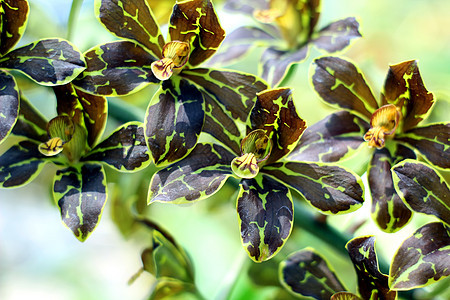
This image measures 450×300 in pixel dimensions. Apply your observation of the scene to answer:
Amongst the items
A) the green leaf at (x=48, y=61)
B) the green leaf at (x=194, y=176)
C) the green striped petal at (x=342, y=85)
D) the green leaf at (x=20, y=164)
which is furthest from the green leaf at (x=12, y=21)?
the green striped petal at (x=342, y=85)

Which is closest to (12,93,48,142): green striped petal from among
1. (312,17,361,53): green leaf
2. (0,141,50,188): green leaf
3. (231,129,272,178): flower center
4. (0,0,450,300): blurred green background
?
(0,141,50,188): green leaf

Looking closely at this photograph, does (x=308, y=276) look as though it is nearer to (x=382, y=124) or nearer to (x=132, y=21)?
(x=382, y=124)

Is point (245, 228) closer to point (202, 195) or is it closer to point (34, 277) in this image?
point (202, 195)

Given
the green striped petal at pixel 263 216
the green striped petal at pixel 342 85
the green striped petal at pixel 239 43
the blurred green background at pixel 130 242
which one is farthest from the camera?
the blurred green background at pixel 130 242

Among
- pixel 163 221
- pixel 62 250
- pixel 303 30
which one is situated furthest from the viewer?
pixel 62 250

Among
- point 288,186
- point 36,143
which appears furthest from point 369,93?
point 36,143

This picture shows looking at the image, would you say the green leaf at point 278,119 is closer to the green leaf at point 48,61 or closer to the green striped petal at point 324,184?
the green striped petal at point 324,184
